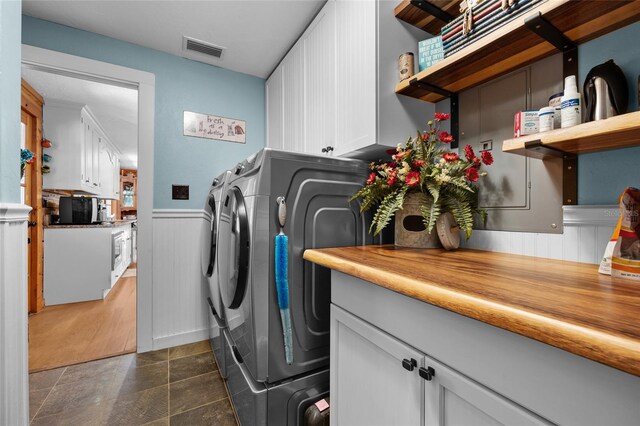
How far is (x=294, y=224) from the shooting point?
1.21 meters

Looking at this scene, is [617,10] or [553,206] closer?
[617,10]

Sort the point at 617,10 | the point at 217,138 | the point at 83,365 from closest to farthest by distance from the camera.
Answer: the point at 617,10
the point at 83,365
the point at 217,138

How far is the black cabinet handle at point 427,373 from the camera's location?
0.65 metres

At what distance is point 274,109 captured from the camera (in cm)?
249

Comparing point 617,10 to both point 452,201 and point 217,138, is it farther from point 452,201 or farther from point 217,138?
point 217,138

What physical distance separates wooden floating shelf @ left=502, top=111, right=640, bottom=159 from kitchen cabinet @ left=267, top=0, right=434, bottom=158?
564mm

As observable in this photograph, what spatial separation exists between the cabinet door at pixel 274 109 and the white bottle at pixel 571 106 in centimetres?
187

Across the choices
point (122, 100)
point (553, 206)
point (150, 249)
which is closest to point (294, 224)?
point (553, 206)

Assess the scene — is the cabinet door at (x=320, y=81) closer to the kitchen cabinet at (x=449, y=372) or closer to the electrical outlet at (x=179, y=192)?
the kitchen cabinet at (x=449, y=372)

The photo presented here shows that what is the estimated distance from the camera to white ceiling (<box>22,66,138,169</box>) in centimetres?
295

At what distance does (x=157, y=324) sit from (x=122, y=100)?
2.90 meters

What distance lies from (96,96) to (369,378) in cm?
431

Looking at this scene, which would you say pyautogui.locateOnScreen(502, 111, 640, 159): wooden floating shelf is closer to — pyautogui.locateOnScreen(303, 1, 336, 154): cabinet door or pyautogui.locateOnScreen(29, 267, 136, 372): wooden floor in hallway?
pyautogui.locateOnScreen(303, 1, 336, 154): cabinet door

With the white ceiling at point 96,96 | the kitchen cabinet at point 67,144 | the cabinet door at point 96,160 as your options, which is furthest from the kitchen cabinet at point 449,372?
the cabinet door at point 96,160
